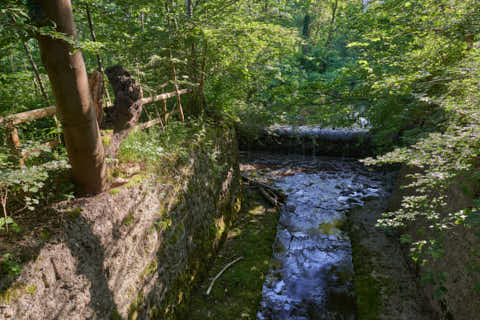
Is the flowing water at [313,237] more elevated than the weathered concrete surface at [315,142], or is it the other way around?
the weathered concrete surface at [315,142]

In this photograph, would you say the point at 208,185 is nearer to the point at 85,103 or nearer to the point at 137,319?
the point at 137,319

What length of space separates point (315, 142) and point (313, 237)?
5802 millimetres

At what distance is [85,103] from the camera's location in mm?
2605

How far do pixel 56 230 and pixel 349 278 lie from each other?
4856mm

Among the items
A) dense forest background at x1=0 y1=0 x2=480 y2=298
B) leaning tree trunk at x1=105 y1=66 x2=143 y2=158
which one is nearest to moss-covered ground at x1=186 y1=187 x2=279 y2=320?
dense forest background at x1=0 y1=0 x2=480 y2=298

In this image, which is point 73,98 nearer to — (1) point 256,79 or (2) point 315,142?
(1) point 256,79

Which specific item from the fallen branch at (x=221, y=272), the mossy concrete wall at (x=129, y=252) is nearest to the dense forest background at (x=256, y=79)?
the mossy concrete wall at (x=129, y=252)

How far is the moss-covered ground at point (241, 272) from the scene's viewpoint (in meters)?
4.20

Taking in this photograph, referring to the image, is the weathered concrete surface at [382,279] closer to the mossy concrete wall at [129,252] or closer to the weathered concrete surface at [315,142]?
the mossy concrete wall at [129,252]

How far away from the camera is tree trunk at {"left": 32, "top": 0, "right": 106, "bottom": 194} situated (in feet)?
7.41

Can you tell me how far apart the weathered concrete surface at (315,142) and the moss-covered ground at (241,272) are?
5097 millimetres

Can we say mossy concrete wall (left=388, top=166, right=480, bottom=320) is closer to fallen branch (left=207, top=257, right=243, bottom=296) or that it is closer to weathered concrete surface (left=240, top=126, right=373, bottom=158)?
fallen branch (left=207, top=257, right=243, bottom=296)

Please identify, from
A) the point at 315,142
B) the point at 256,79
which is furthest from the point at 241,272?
the point at 315,142

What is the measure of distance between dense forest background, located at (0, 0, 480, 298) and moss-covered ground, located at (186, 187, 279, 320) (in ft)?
8.34
